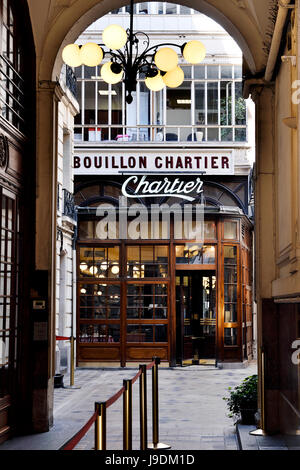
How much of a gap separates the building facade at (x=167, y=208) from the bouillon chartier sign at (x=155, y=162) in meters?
0.03

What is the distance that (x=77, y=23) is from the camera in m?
10.4

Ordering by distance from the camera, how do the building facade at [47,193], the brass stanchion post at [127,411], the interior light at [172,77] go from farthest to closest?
the interior light at [172,77], the building facade at [47,193], the brass stanchion post at [127,411]

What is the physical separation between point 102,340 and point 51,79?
11465 millimetres

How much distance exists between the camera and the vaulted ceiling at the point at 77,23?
32.6 ft

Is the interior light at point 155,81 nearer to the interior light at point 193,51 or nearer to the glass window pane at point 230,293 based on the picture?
the interior light at point 193,51

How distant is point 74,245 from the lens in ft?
67.3

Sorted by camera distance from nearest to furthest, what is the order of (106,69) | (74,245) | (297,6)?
(297,6) → (106,69) → (74,245)

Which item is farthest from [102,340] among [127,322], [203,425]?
[203,425]

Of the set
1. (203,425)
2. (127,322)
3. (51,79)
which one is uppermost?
(51,79)

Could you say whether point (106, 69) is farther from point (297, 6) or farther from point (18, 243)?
point (297, 6)

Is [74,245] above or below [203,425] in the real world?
above

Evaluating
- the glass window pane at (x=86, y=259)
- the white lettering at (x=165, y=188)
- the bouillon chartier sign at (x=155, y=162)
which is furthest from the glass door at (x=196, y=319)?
the bouillon chartier sign at (x=155, y=162)

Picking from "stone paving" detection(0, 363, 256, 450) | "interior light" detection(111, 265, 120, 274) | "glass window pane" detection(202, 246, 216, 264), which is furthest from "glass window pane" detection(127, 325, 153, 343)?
"glass window pane" detection(202, 246, 216, 264)

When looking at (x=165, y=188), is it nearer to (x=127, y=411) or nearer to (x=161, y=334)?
(x=161, y=334)
